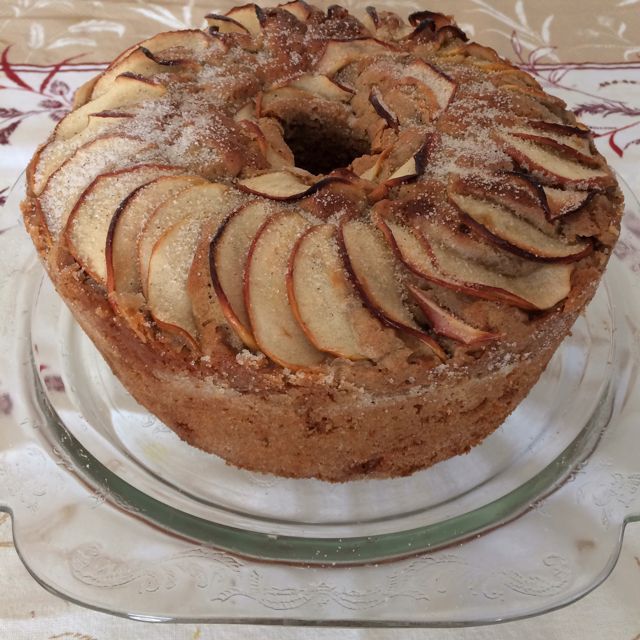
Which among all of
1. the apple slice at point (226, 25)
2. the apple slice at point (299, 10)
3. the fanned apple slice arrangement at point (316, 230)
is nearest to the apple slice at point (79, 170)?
the fanned apple slice arrangement at point (316, 230)

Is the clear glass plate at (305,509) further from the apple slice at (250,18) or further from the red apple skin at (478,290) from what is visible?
the apple slice at (250,18)

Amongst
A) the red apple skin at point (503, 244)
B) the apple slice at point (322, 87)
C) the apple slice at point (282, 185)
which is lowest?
the apple slice at point (282, 185)

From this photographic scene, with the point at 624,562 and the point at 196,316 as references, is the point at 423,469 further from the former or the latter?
the point at 196,316

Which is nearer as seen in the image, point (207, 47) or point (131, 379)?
point (131, 379)

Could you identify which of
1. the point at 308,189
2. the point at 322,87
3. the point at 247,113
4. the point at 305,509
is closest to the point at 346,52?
the point at 322,87

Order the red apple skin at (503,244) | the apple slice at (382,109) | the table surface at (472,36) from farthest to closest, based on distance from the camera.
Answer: the table surface at (472,36)
the apple slice at (382,109)
the red apple skin at (503,244)

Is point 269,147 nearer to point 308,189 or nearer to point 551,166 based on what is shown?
point 308,189

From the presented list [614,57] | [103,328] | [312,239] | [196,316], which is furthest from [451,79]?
[614,57]
